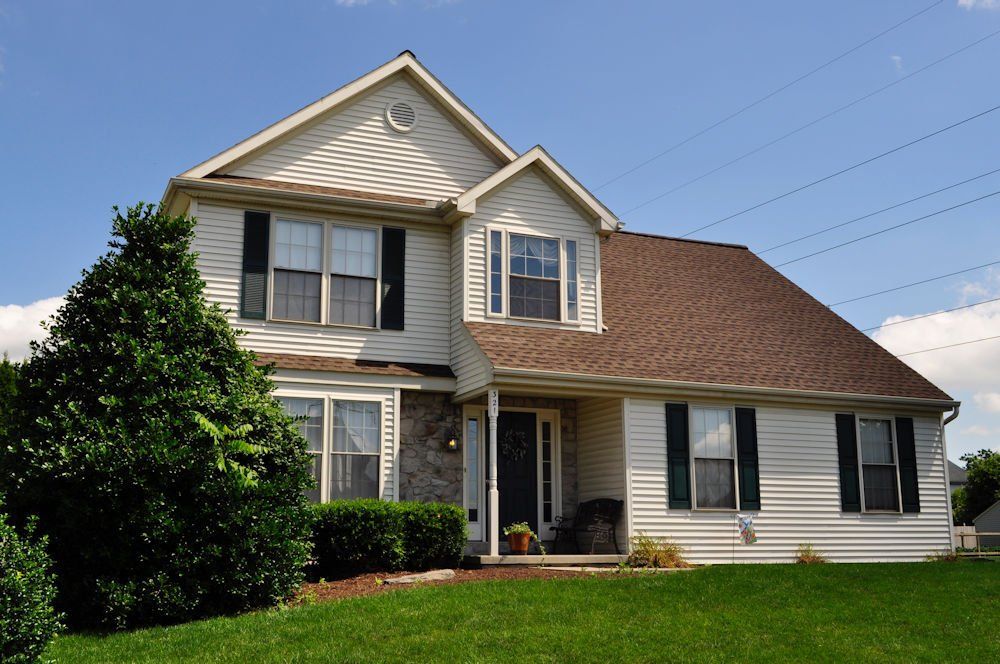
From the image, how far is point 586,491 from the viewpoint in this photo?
15781 millimetres

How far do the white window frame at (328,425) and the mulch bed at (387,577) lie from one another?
1797mm

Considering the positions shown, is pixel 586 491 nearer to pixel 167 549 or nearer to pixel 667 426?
pixel 667 426

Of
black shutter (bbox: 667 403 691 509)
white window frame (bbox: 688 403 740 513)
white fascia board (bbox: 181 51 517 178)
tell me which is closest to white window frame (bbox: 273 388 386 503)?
white fascia board (bbox: 181 51 517 178)

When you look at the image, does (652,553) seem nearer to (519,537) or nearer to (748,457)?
(519,537)

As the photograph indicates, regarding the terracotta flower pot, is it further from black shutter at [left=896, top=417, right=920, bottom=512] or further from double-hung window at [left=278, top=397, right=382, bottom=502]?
black shutter at [left=896, top=417, right=920, bottom=512]

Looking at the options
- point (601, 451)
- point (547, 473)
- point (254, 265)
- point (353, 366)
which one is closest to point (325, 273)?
point (254, 265)

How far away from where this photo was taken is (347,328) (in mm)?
14836

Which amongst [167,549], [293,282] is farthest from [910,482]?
[167,549]

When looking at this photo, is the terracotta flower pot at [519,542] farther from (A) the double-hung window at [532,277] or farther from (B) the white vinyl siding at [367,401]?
(A) the double-hung window at [532,277]

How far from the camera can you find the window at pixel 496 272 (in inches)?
610

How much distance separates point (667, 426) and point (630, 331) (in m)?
2.07

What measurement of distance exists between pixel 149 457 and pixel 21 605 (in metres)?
2.18

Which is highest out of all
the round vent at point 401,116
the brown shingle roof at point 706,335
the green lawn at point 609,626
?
the round vent at point 401,116

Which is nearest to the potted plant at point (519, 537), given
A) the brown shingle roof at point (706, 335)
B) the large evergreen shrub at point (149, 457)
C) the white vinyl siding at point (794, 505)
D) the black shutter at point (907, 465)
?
the white vinyl siding at point (794, 505)
